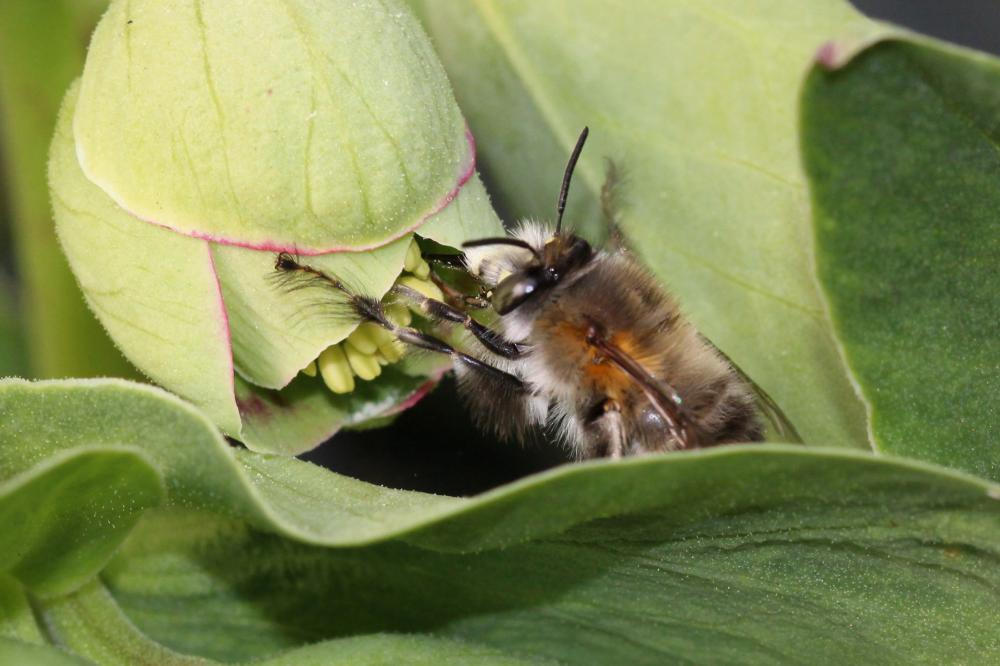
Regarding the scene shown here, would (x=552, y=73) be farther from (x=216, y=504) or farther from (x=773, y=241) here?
(x=216, y=504)

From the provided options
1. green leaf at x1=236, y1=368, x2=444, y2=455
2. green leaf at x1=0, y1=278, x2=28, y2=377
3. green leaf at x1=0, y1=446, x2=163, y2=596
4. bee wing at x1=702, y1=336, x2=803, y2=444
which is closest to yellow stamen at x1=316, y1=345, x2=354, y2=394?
green leaf at x1=236, y1=368, x2=444, y2=455

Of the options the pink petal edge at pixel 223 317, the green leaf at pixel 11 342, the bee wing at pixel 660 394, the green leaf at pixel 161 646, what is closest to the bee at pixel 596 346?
the bee wing at pixel 660 394

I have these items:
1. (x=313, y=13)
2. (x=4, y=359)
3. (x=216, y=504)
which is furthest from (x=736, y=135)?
(x=4, y=359)

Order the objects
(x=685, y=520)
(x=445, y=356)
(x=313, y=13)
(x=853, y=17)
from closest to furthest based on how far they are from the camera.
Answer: (x=685, y=520), (x=313, y=13), (x=853, y=17), (x=445, y=356)

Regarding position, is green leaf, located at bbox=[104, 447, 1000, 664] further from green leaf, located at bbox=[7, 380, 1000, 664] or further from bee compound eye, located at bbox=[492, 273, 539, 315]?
bee compound eye, located at bbox=[492, 273, 539, 315]

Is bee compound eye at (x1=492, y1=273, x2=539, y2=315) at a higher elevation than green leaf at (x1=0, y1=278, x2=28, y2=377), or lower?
higher

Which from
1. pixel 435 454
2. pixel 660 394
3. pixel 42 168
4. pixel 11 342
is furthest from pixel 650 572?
pixel 11 342
